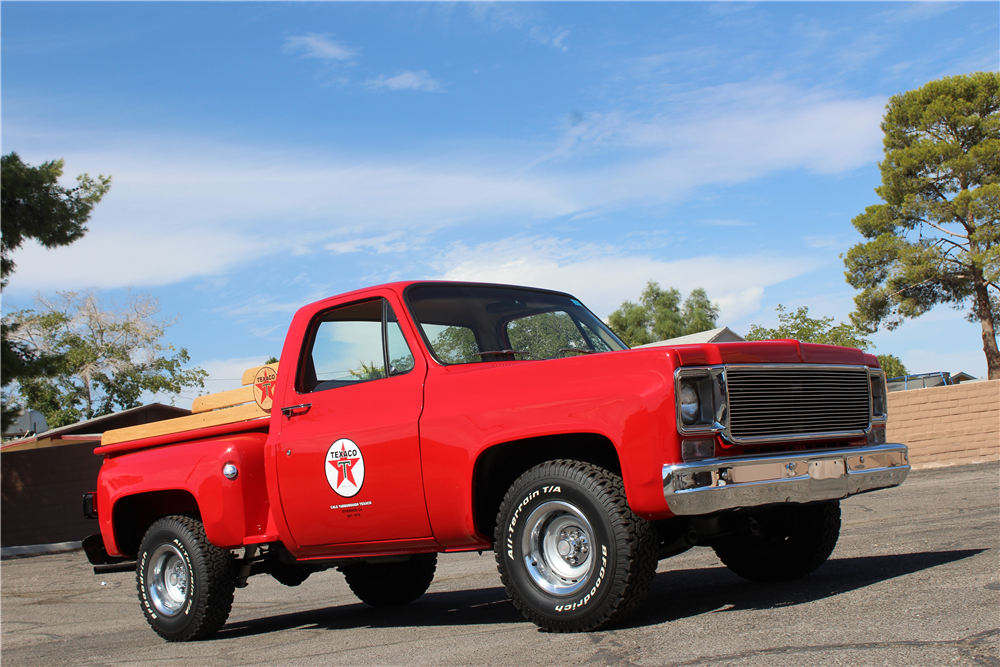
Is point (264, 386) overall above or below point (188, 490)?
above

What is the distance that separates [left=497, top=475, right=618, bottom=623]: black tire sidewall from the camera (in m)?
4.41

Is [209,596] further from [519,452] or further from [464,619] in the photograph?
[519,452]

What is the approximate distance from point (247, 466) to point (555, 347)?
90.9 inches

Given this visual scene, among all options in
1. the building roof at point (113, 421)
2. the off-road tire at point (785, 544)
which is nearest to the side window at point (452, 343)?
the off-road tire at point (785, 544)

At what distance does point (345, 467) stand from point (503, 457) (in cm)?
113

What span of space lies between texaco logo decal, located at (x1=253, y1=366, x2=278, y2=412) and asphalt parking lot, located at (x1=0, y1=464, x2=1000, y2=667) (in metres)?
1.63

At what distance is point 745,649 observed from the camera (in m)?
3.84

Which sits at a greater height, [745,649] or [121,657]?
[745,649]

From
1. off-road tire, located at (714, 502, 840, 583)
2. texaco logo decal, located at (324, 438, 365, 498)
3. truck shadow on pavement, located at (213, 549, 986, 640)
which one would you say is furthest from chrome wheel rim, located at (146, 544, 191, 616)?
off-road tire, located at (714, 502, 840, 583)

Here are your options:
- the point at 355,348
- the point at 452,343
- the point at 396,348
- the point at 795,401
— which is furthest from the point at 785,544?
the point at 355,348

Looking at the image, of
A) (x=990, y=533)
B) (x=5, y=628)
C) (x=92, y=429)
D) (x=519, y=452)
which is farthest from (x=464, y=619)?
(x=92, y=429)

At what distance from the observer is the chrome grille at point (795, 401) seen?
176 inches

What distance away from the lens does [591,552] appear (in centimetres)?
450

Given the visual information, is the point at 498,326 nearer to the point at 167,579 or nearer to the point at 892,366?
the point at 167,579
